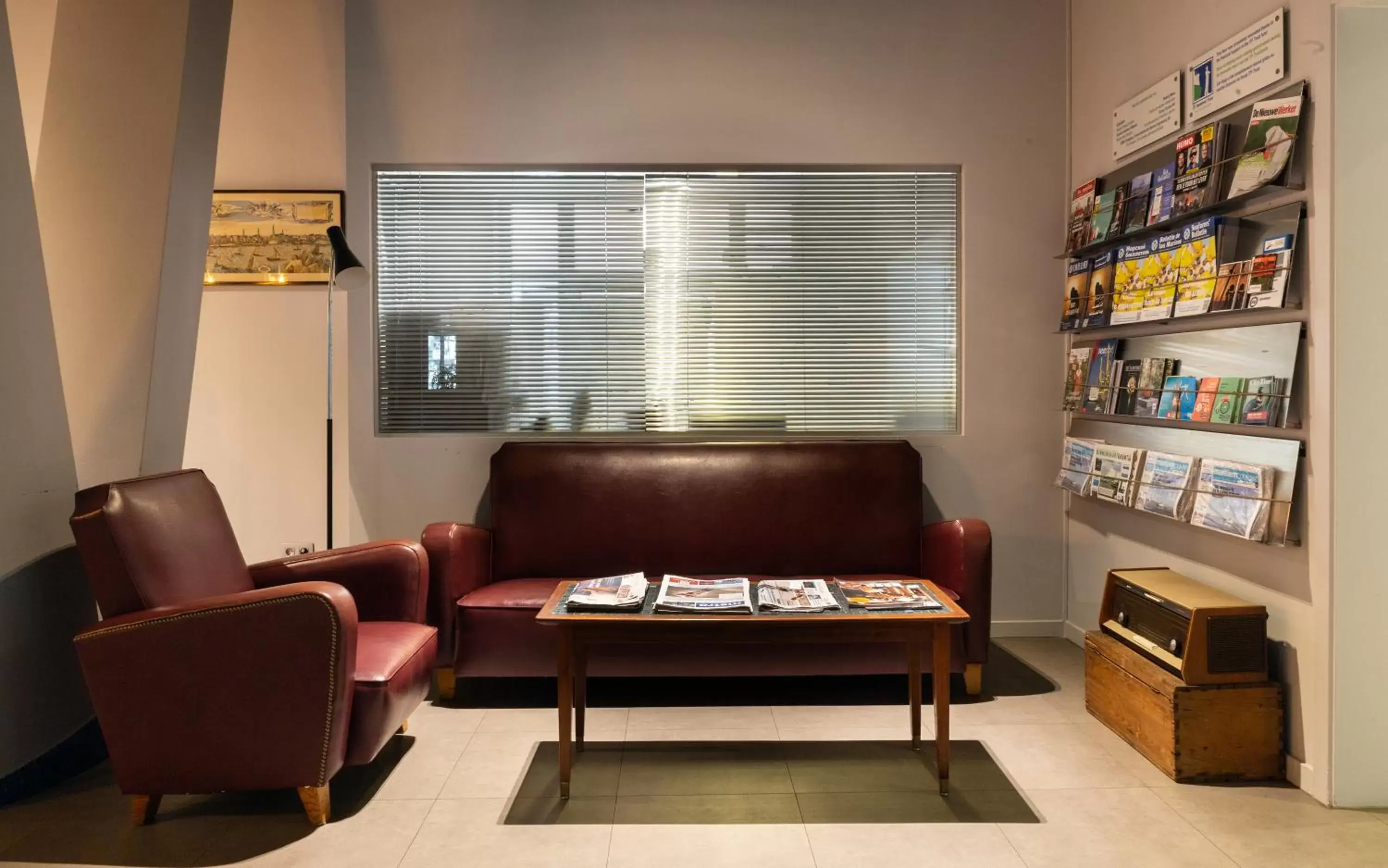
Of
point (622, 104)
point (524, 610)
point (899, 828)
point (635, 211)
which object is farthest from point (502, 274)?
point (899, 828)

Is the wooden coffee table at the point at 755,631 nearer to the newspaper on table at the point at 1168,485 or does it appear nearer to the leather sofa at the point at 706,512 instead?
the newspaper on table at the point at 1168,485

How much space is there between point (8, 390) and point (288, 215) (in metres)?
1.96

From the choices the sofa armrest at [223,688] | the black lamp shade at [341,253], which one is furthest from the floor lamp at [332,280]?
the sofa armrest at [223,688]

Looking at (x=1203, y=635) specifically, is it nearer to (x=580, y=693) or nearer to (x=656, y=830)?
(x=656, y=830)

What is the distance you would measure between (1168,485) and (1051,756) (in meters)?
1.05

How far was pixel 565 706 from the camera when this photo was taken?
279cm

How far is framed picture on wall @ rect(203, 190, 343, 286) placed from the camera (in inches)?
Answer: 176

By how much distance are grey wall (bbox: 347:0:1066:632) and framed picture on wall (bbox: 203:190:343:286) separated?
16 centimetres

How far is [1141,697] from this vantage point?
10.1ft

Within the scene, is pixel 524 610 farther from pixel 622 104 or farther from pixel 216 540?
pixel 622 104

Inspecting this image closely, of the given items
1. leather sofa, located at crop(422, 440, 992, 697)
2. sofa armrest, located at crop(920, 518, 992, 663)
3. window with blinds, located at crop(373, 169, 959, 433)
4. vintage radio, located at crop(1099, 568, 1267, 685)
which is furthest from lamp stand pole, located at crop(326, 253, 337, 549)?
vintage radio, located at crop(1099, 568, 1267, 685)

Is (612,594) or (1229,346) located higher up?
(1229,346)

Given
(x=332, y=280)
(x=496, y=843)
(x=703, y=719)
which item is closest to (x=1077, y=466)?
(x=703, y=719)

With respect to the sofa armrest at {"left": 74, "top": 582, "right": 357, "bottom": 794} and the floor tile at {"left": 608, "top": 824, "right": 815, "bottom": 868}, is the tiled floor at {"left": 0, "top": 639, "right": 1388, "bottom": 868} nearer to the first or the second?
the floor tile at {"left": 608, "top": 824, "right": 815, "bottom": 868}
